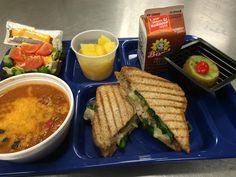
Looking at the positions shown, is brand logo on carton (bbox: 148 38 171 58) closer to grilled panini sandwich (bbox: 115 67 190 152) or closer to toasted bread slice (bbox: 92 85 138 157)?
grilled panini sandwich (bbox: 115 67 190 152)

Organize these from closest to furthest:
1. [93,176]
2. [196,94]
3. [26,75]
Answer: [93,176], [26,75], [196,94]

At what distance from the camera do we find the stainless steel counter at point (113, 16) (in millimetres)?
Answer: 2342

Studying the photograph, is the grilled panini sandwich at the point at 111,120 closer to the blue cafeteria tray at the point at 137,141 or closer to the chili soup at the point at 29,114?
the blue cafeteria tray at the point at 137,141

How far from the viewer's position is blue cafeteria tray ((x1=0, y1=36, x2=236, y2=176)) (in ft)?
3.82

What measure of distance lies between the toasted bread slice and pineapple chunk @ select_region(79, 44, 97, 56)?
24 centimetres

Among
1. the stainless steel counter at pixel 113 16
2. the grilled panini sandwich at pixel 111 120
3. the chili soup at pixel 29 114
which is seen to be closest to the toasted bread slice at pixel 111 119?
the grilled panini sandwich at pixel 111 120

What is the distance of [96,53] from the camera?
1.59m

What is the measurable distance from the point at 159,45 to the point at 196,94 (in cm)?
39

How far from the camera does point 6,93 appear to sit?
1354mm

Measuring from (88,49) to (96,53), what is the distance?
0.06 m

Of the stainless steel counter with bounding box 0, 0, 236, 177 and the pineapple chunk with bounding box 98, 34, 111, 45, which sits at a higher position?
the pineapple chunk with bounding box 98, 34, 111, 45

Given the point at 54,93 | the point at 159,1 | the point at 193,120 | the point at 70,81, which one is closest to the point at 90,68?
the point at 70,81

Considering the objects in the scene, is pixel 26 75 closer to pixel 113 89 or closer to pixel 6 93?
pixel 6 93

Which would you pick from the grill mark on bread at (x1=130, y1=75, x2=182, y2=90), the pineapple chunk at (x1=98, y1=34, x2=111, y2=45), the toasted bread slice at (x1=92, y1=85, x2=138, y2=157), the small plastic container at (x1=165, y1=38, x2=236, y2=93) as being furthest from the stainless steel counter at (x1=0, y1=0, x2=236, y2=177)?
the toasted bread slice at (x1=92, y1=85, x2=138, y2=157)
